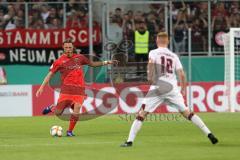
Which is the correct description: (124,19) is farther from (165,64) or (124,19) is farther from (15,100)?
(165,64)

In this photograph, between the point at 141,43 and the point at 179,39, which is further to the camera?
the point at 179,39

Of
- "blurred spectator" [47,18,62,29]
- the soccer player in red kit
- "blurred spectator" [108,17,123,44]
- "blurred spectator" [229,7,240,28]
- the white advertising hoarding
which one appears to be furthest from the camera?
"blurred spectator" [229,7,240,28]

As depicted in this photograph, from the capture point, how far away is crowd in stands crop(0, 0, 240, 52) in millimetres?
27594

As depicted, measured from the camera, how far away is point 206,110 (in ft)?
86.1

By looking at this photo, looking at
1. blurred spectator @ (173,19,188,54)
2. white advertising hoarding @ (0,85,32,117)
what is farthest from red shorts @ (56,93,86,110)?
blurred spectator @ (173,19,188,54)

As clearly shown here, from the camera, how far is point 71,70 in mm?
18078

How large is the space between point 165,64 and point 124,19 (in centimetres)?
1334

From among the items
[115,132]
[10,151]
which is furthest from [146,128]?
[10,151]

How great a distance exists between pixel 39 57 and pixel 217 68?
634 cm

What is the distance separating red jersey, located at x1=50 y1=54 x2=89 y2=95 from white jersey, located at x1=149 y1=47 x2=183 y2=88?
12.4 ft

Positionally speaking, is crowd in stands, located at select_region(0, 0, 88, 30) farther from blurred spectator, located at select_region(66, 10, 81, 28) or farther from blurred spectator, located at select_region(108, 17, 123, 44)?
blurred spectator, located at select_region(108, 17, 123, 44)

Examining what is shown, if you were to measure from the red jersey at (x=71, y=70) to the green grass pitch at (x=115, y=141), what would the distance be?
111cm

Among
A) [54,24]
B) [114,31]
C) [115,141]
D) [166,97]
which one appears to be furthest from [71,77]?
[54,24]

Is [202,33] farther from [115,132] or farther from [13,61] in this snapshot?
[115,132]
